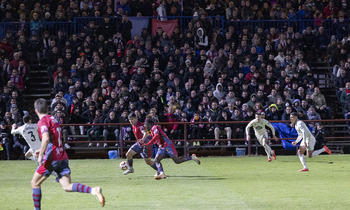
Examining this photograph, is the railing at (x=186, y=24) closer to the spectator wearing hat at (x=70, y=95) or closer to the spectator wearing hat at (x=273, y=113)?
the spectator wearing hat at (x=70, y=95)

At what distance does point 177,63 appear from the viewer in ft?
81.3

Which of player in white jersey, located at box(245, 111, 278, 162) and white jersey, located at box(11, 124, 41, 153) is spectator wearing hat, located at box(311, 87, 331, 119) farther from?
white jersey, located at box(11, 124, 41, 153)

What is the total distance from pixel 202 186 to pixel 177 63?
36.8ft

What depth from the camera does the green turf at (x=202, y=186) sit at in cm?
1146

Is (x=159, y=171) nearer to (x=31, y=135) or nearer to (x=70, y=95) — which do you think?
(x=31, y=135)

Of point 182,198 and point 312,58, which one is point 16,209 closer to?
point 182,198

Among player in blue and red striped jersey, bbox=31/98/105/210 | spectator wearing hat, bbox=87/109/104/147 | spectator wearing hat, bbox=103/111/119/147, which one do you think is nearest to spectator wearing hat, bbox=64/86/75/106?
spectator wearing hat, bbox=87/109/104/147

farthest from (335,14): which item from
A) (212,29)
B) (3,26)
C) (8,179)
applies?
(8,179)

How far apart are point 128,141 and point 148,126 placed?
6282 millimetres

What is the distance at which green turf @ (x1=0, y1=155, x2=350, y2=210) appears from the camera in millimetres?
11461

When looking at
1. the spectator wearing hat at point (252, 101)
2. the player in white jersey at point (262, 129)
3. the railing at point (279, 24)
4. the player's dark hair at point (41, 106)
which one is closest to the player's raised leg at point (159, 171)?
the player in white jersey at point (262, 129)

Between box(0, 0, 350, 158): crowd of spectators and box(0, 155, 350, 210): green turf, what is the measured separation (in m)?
2.47

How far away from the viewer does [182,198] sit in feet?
39.8

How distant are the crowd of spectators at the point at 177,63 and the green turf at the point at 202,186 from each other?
2469mm
